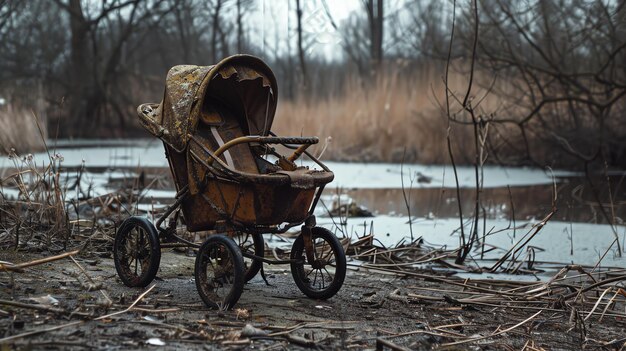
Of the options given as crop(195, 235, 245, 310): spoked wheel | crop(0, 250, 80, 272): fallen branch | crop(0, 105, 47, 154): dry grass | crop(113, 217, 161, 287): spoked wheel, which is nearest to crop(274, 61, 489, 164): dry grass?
crop(0, 105, 47, 154): dry grass

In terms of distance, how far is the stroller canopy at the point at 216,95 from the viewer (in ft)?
12.0

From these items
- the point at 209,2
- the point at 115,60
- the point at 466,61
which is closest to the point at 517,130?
the point at 466,61

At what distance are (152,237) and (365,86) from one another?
10888 millimetres

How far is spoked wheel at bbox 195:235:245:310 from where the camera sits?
325cm

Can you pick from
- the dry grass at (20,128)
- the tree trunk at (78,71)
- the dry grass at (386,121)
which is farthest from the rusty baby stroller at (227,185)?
the tree trunk at (78,71)

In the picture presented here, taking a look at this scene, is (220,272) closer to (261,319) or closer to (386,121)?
(261,319)

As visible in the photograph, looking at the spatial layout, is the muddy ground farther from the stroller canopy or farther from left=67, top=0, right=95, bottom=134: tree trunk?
left=67, top=0, right=95, bottom=134: tree trunk

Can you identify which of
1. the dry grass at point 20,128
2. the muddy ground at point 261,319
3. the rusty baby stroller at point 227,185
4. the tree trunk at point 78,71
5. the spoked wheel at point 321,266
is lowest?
the muddy ground at point 261,319

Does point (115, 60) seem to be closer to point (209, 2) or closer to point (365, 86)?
point (209, 2)

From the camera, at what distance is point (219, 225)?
11.6 ft

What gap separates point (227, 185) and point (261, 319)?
2.19 ft

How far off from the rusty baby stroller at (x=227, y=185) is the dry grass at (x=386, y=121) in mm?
8453

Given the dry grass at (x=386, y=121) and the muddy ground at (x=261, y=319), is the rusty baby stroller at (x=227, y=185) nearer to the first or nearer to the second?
the muddy ground at (x=261, y=319)

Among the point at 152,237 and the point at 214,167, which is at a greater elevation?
the point at 214,167
